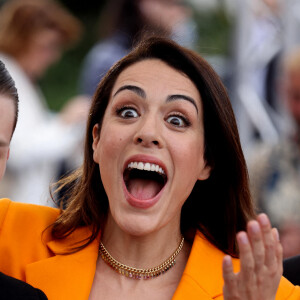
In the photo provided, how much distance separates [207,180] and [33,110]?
2.28 meters

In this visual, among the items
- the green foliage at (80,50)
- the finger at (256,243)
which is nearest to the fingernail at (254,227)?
the finger at (256,243)

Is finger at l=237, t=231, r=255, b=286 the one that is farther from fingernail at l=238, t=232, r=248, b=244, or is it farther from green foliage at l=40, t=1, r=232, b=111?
green foliage at l=40, t=1, r=232, b=111

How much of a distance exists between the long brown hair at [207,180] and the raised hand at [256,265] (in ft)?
1.89

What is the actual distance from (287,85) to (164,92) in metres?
2.23

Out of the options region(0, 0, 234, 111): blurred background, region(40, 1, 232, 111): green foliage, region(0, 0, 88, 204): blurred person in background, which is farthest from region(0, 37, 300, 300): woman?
region(0, 0, 234, 111): blurred background

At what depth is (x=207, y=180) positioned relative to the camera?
3236 millimetres

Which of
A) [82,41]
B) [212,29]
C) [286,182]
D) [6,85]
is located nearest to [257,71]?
[286,182]

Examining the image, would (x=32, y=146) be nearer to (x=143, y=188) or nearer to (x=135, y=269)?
(x=143, y=188)

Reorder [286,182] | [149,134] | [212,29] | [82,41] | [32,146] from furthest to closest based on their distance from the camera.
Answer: [82,41] → [212,29] → [32,146] → [286,182] → [149,134]

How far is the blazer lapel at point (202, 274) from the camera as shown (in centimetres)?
286

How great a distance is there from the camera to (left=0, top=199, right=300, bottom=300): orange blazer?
2840mm

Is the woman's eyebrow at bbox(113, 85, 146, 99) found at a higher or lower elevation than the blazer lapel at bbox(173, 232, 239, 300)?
higher

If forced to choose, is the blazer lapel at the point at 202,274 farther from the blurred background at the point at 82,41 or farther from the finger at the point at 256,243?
the blurred background at the point at 82,41

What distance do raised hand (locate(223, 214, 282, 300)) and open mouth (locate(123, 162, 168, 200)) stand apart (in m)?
0.63
